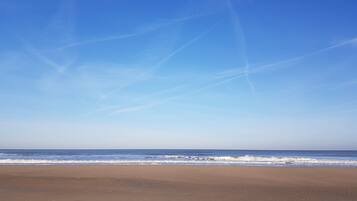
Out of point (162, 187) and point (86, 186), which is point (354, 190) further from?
point (86, 186)

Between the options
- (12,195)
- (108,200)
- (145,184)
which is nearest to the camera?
(108,200)

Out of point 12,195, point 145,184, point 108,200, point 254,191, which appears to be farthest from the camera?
point 145,184

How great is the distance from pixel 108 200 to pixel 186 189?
10.5ft

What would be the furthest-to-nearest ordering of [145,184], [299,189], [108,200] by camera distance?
[145,184] < [299,189] < [108,200]

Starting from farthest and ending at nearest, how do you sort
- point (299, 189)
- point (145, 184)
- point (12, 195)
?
point (145, 184)
point (299, 189)
point (12, 195)

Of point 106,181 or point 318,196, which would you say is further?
point 106,181

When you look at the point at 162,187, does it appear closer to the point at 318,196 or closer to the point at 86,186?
the point at 86,186

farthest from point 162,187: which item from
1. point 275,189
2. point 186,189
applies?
point 275,189

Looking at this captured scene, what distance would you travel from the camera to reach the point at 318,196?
9984mm

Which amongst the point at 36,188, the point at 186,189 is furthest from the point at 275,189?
the point at 36,188

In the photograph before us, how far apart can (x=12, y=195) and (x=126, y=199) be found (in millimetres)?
3544

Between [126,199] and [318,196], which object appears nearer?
[126,199]

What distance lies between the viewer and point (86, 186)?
11.8m

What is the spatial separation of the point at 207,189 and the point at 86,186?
4325 millimetres
